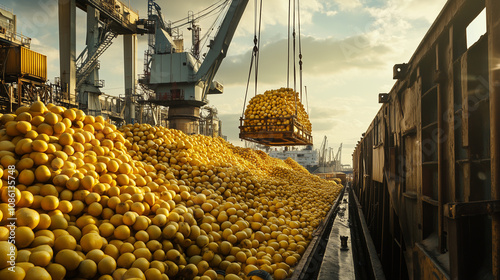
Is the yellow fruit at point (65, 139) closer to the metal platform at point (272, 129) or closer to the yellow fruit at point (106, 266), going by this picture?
the yellow fruit at point (106, 266)

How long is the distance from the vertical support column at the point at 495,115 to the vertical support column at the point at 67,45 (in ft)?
87.4

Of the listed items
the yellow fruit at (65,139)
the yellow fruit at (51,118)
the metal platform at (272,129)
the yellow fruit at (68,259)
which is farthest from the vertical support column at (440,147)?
the metal platform at (272,129)

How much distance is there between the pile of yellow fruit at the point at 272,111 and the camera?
8055 mm

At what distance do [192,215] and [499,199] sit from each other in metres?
3.02

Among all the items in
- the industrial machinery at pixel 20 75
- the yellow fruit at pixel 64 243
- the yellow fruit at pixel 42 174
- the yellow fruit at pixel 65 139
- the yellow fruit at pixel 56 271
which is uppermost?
the industrial machinery at pixel 20 75

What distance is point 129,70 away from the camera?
102 feet

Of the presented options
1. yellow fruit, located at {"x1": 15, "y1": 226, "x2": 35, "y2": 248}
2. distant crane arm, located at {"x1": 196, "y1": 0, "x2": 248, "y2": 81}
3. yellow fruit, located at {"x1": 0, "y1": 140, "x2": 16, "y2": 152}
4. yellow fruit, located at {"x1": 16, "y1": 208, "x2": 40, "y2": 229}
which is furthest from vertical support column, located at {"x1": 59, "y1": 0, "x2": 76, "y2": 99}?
yellow fruit, located at {"x1": 15, "y1": 226, "x2": 35, "y2": 248}

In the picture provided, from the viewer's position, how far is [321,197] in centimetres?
819

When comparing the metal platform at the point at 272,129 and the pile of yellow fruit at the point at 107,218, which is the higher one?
the metal platform at the point at 272,129

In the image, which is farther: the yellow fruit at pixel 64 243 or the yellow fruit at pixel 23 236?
the yellow fruit at pixel 64 243

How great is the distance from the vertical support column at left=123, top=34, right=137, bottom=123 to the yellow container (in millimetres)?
10113

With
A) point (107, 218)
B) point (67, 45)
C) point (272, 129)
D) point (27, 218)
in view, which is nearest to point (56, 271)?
point (27, 218)

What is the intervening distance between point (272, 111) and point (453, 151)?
630 centimetres

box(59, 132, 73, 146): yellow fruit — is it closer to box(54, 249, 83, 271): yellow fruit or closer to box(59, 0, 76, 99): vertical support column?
box(54, 249, 83, 271): yellow fruit
